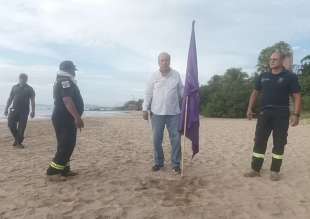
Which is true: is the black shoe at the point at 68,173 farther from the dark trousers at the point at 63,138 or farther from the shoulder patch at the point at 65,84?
the shoulder patch at the point at 65,84

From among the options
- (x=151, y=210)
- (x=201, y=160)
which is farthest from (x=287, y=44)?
(x=151, y=210)

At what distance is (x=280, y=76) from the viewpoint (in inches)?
224

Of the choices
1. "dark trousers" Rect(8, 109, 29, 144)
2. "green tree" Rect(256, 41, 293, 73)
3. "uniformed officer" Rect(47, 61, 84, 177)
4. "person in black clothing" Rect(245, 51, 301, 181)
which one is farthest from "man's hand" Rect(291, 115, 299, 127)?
"green tree" Rect(256, 41, 293, 73)

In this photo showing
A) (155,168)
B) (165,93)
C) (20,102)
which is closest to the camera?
(165,93)

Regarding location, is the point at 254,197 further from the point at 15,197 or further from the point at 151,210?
the point at 15,197

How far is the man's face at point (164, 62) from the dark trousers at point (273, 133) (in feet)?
5.37

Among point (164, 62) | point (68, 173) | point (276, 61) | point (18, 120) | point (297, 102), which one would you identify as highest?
point (276, 61)

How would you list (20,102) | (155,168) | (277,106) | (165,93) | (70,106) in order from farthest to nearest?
(20,102), (155,168), (165,93), (277,106), (70,106)

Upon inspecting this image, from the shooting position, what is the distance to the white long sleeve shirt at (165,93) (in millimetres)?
6121

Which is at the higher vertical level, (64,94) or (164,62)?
(164,62)

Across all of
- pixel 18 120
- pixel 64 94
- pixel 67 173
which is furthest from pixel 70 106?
pixel 18 120

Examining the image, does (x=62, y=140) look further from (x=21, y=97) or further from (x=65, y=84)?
(x=21, y=97)

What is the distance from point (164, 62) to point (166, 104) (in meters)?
0.66

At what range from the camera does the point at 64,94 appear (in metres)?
5.43
